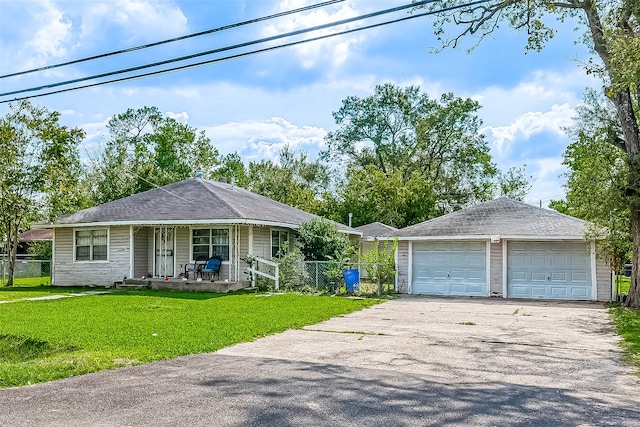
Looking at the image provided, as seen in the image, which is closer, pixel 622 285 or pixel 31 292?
pixel 31 292

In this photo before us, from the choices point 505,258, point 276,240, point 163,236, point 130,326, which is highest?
point 163,236

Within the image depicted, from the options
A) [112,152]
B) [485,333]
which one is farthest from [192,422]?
[112,152]

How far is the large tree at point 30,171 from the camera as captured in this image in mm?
22312

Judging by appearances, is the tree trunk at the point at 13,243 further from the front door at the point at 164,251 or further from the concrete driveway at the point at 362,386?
the concrete driveway at the point at 362,386

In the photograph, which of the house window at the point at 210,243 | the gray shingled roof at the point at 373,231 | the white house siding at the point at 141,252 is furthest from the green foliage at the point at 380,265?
the gray shingled roof at the point at 373,231

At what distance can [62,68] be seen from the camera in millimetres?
11773

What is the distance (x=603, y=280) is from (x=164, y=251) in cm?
1526

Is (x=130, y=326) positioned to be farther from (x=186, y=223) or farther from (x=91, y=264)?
(x=91, y=264)

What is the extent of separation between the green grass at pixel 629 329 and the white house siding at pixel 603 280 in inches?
95.8

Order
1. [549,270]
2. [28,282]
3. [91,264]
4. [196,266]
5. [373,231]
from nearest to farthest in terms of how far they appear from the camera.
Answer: [549,270], [196,266], [91,264], [28,282], [373,231]

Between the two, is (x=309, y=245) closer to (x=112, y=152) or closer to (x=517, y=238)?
(x=517, y=238)

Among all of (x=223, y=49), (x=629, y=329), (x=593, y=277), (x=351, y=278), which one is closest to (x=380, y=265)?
(x=351, y=278)

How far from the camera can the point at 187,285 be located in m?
19.1

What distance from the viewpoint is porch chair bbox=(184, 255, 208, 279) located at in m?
19.8
